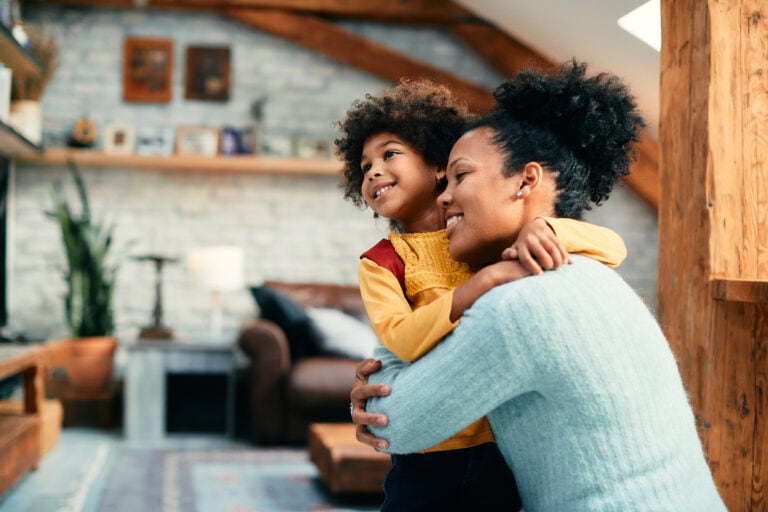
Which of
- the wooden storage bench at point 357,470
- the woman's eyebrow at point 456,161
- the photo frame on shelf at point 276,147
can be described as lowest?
the wooden storage bench at point 357,470

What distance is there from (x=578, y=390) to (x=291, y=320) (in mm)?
4107

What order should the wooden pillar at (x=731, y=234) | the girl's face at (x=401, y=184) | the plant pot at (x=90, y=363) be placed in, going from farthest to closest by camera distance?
the plant pot at (x=90, y=363), the wooden pillar at (x=731, y=234), the girl's face at (x=401, y=184)

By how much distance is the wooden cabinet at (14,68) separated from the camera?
4.44 m

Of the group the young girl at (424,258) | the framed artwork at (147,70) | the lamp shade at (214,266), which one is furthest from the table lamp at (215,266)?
the young girl at (424,258)

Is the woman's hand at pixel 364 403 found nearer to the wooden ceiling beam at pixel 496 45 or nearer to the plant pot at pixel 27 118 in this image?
the plant pot at pixel 27 118

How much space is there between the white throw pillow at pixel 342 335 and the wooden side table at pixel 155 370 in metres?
0.55

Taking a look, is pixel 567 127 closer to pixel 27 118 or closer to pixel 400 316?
pixel 400 316

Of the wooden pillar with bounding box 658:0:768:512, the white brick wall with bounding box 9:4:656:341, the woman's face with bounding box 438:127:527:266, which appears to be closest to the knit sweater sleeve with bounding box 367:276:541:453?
the woman's face with bounding box 438:127:527:266

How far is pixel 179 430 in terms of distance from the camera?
503cm

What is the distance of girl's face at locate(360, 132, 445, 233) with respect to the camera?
4.42ft

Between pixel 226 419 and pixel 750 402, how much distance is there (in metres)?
3.97

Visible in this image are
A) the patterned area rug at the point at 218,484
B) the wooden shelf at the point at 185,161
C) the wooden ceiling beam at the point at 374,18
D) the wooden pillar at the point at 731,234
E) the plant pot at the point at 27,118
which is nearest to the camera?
the wooden pillar at the point at 731,234

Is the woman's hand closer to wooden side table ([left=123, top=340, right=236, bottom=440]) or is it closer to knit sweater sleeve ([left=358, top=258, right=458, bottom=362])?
knit sweater sleeve ([left=358, top=258, right=458, bottom=362])

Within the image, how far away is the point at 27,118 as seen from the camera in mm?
5242
